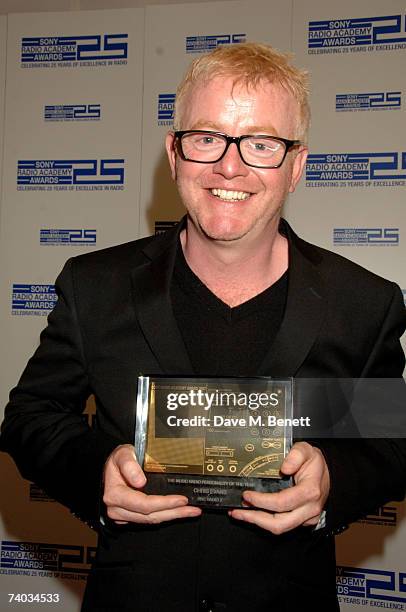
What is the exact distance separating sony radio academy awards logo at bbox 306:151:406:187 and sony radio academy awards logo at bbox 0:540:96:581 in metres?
2.58

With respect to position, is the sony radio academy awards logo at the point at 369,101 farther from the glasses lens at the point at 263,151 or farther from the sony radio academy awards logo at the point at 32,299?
the glasses lens at the point at 263,151

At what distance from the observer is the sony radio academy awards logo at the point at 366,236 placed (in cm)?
349

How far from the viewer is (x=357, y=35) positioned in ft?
11.5

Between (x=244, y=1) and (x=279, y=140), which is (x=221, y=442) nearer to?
(x=279, y=140)

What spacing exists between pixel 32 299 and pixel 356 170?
2102mm

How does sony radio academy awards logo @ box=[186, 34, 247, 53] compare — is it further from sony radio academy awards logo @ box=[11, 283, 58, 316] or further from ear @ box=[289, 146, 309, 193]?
ear @ box=[289, 146, 309, 193]

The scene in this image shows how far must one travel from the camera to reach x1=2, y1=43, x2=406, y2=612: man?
1.49m

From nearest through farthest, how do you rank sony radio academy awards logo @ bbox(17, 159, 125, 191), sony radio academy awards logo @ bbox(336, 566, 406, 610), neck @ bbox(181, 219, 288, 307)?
neck @ bbox(181, 219, 288, 307) < sony radio academy awards logo @ bbox(336, 566, 406, 610) < sony radio academy awards logo @ bbox(17, 159, 125, 191)

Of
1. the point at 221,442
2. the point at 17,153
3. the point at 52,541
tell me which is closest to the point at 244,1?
the point at 17,153

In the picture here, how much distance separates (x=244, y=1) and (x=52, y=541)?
3.41m

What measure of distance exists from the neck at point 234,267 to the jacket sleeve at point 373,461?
337 millimetres

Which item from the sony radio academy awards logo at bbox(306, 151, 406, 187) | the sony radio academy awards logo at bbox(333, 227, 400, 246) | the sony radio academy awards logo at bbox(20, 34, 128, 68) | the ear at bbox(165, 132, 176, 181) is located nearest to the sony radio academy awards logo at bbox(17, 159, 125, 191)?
the sony radio academy awards logo at bbox(20, 34, 128, 68)

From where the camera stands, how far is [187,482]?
133cm

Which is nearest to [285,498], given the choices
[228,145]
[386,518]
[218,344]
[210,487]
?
[210,487]
